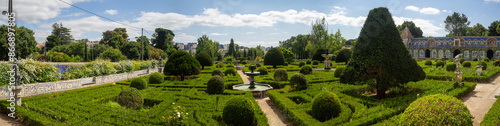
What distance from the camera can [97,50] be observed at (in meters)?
50.1

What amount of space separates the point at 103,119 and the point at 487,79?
2271cm


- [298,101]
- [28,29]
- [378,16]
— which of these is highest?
[28,29]

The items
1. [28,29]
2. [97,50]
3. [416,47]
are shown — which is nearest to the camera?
[28,29]

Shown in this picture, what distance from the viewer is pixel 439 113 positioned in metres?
4.98

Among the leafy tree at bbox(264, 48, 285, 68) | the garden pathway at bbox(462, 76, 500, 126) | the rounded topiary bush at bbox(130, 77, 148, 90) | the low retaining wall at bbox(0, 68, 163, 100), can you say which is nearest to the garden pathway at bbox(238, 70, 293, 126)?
the garden pathway at bbox(462, 76, 500, 126)

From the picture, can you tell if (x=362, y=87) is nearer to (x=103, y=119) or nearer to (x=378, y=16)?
(x=378, y=16)

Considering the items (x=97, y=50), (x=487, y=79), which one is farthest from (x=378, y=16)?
(x=97, y=50)

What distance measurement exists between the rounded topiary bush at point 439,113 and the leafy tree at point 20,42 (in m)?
44.4

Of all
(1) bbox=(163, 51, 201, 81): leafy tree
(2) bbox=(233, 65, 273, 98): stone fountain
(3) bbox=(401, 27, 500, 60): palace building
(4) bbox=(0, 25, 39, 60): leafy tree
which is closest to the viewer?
(2) bbox=(233, 65, 273, 98): stone fountain

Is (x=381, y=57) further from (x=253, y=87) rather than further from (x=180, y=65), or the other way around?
(x=180, y=65)

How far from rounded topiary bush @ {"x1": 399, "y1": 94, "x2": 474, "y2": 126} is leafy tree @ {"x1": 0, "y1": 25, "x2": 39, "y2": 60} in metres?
44.4

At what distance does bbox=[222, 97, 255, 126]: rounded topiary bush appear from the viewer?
7.06m

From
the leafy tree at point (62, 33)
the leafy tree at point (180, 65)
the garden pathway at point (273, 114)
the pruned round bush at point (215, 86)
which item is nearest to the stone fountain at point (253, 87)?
the garden pathway at point (273, 114)

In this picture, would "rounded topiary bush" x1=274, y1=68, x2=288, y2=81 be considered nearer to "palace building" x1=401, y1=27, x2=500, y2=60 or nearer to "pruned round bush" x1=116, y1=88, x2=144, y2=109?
"pruned round bush" x1=116, y1=88, x2=144, y2=109
